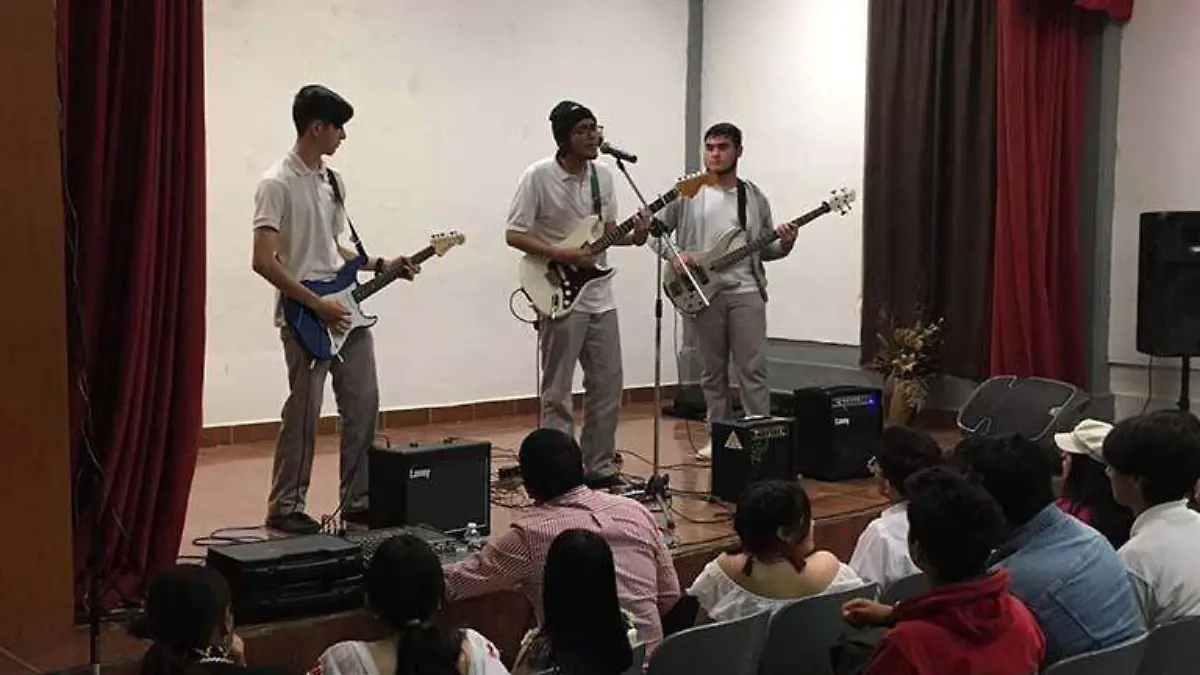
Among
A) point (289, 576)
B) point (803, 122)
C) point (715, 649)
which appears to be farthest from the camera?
point (803, 122)

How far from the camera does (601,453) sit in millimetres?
5180

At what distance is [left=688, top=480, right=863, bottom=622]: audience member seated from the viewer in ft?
9.78

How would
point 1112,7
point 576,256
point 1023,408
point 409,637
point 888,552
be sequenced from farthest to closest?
1. point 1112,7
2. point 1023,408
3. point 576,256
4. point 888,552
5. point 409,637

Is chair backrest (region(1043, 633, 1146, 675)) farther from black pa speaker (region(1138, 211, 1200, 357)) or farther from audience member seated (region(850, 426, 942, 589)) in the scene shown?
black pa speaker (region(1138, 211, 1200, 357))

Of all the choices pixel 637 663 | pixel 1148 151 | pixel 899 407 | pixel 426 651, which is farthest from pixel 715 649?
pixel 1148 151

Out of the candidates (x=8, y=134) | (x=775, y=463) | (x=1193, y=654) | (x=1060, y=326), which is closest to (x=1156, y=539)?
(x=1193, y=654)

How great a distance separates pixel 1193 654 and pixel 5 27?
307 centimetres


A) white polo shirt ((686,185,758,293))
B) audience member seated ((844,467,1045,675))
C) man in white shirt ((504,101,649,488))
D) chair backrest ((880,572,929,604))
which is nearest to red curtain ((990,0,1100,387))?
white polo shirt ((686,185,758,293))

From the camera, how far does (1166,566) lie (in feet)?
9.68

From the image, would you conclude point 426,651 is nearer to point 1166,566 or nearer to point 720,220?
point 1166,566

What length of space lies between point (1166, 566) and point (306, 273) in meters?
2.75

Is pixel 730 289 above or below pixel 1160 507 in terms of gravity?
above

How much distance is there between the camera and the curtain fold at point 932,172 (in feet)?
22.4

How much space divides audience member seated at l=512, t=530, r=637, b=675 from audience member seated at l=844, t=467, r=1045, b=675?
0.48 metres
